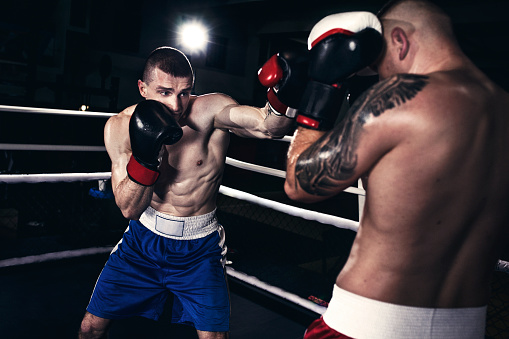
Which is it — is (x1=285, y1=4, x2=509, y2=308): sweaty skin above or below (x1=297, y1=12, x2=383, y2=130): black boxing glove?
below

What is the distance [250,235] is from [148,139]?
10.7 feet

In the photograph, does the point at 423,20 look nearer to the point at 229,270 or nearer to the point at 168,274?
the point at 168,274

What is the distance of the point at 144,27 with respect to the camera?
9789 millimetres

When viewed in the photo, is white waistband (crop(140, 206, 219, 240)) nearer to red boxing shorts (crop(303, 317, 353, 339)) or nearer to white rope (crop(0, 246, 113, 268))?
red boxing shorts (crop(303, 317, 353, 339))

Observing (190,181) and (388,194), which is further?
(190,181)

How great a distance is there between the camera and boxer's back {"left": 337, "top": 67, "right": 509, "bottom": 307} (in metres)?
0.80

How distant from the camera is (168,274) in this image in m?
1.61

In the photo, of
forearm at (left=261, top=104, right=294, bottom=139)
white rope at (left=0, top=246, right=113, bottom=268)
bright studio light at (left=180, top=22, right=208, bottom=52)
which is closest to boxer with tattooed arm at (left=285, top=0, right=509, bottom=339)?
forearm at (left=261, top=104, right=294, bottom=139)

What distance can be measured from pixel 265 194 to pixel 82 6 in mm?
5147

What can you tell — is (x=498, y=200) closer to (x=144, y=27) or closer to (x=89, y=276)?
(x=89, y=276)

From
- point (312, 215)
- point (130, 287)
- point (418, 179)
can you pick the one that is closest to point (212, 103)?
point (312, 215)

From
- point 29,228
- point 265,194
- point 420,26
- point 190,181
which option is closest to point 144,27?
point 265,194

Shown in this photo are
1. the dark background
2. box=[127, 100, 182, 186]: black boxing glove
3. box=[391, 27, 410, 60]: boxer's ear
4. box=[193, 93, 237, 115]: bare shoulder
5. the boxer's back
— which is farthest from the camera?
the dark background

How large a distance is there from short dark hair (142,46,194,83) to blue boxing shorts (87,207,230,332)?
561 mm
